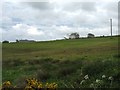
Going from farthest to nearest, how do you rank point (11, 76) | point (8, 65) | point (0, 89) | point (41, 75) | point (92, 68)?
point (8, 65) → point (11, 76) → point (41, 75) → point (92, 68) → point (0, 89)

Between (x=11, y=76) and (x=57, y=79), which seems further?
(x=11, y=76)

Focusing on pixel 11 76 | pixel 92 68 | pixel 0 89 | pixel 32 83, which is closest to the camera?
pixel 32 83

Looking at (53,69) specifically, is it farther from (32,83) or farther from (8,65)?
(32,83)

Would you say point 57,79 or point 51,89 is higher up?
point 51,89

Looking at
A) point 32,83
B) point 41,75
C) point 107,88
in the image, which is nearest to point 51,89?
point 32,83

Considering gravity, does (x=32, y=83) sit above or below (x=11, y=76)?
above

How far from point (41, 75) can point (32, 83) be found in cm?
1097

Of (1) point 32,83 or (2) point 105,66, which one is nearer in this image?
(1) point 32,83

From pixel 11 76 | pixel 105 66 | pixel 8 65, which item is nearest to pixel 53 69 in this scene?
pixel 11 76

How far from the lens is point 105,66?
1694 cm

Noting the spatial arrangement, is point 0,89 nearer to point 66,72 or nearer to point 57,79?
point 57,79

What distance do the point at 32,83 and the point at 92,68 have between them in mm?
9419

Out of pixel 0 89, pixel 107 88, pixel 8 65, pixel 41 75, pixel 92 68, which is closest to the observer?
pixel 0 89

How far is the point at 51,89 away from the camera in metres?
7.48
